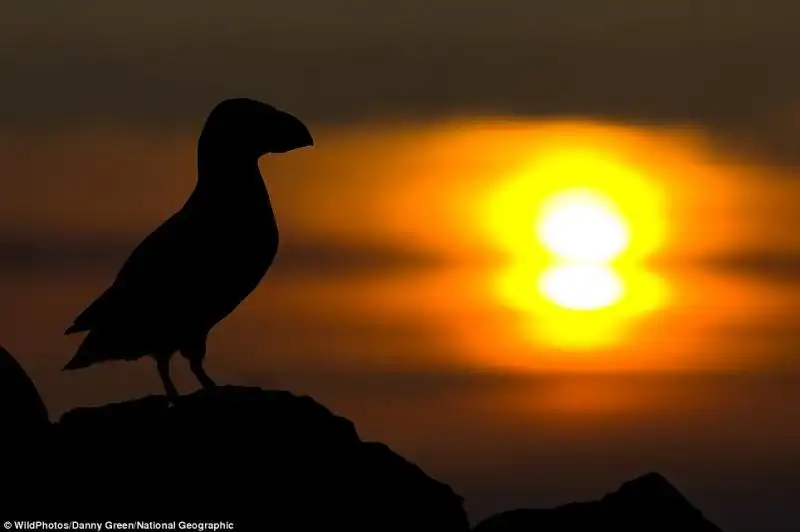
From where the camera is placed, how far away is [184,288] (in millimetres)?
15953

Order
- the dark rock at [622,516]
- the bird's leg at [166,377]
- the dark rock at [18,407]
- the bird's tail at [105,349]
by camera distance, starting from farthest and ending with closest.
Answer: the bird's tail at [105,349] < the bird's leg at [166,377] < the dark rock at [18,407] < the dark rock at [622,516]

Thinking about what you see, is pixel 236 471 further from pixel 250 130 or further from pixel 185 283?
pixel 250 130

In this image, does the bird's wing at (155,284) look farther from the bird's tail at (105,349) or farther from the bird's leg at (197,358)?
the bird's leg at (197,358)

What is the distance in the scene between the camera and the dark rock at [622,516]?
1297 centimetres

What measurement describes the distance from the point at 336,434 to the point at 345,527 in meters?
1.04

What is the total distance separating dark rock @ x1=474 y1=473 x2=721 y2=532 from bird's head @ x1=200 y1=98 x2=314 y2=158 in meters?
5.21

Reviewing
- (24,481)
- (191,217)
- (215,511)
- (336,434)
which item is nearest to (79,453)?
(24,481)

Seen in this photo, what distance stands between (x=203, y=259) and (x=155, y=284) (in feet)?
2.07

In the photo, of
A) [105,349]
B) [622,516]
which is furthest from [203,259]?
[622,516]

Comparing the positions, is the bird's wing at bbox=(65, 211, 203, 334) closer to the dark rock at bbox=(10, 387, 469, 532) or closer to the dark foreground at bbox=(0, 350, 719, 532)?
the dark foreground at bbox=(0, 350, 719, 532)

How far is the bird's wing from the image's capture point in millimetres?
15953

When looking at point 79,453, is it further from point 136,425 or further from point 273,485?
point 273,485

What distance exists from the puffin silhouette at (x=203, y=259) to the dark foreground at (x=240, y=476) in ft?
5.27

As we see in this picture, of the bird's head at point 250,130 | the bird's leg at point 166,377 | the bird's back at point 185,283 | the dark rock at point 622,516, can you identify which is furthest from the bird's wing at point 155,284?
the dark rock at point 622,516
